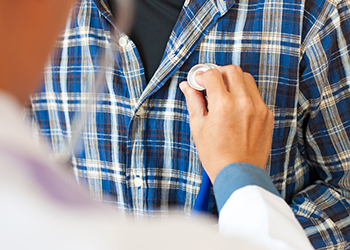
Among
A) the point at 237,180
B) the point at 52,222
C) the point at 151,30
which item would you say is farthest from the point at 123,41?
the point at 52,222

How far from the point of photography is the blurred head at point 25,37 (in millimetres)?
304

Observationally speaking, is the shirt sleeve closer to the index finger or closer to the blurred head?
the index finger

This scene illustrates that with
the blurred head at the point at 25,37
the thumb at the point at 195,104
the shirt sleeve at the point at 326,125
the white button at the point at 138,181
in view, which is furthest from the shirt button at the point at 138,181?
the blurred head at the point at 25,37

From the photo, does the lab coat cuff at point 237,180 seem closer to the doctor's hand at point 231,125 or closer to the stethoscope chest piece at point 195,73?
the doctor's hand at point 231,125

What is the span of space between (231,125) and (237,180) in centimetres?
12

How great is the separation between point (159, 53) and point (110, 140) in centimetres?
30

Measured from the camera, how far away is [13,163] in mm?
250

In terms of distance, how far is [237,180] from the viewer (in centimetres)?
51

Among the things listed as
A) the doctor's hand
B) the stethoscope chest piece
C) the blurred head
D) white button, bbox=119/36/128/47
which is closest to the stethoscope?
the stethoscope chest piece

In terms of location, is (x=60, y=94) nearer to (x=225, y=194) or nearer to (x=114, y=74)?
(x=114, y=74)

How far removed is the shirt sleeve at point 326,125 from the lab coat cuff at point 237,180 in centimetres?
38

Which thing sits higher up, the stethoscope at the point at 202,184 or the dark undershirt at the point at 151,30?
the dark undershirt at the point at 151,30

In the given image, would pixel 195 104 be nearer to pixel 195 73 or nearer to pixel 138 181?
pixel 195 73

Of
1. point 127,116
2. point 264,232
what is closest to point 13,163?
point 264,232
